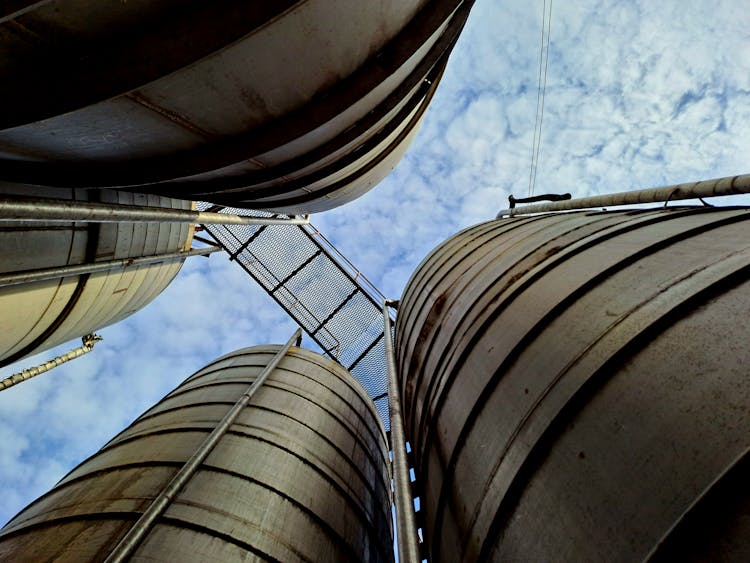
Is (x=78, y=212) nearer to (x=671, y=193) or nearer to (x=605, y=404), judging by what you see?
(x=605, y=404)

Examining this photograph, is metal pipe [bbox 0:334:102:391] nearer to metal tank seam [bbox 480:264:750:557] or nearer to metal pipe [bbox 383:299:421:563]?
metal pipe [bbox 383:299:421:563]

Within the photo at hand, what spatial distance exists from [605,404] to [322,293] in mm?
11513

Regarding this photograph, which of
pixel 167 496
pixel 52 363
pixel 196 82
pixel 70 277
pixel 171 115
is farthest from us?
pixel 52 363

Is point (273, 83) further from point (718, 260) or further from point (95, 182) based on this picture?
point (718, 260)

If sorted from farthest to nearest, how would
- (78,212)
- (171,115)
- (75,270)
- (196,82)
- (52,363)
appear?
(52,363), (75,270), (78,212), (171,115), (196,82)

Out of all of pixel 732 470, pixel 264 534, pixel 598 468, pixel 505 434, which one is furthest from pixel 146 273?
pixel 732 470

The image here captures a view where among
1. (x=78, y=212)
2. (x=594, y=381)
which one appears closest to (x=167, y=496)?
(x=78, y=212)

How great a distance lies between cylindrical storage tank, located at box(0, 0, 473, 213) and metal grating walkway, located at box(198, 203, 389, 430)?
8.48m

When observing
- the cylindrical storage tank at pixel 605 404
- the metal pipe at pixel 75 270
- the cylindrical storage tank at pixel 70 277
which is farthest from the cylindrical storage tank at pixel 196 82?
the cylindrical storage tank at pixel 605 404

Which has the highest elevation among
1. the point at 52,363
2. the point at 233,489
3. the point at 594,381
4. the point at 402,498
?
the point at 52,363

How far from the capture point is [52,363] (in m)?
8.58

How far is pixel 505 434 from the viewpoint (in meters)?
2.06

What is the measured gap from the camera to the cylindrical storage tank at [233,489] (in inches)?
102

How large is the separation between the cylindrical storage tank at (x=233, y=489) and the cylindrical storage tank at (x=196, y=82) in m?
2.44
